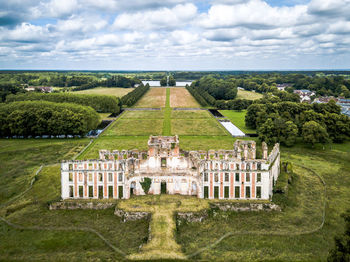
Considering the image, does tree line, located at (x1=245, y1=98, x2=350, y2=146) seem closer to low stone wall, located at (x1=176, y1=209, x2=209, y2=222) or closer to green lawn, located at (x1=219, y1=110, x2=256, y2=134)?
green lawn, located at (x1=219, y1=110, x2=256, y2=134)

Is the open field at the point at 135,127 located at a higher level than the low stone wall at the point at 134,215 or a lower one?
higher

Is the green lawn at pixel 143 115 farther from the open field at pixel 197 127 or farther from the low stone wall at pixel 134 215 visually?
the low stone wall at pixel 134 215

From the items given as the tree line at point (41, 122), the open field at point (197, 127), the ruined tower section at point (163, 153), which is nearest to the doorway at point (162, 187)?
the ruined tower section at point (163, 153)

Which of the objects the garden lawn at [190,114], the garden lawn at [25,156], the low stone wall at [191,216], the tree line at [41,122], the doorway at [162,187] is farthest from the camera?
the garden lawn at [190,114]

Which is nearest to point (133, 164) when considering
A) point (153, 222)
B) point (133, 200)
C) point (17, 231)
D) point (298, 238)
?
point (133, 200)

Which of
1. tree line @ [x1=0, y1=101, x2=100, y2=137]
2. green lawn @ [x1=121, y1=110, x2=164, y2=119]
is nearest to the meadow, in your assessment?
tree line @ [x1=0, y1=101, x2=100, y2=137]

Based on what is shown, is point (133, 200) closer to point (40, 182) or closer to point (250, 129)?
point (40, 182)
